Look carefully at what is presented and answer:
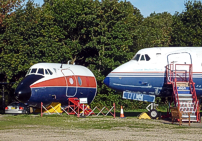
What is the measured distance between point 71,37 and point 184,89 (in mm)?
26266

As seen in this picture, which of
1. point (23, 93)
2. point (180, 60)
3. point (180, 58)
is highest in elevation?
point (180, 58)

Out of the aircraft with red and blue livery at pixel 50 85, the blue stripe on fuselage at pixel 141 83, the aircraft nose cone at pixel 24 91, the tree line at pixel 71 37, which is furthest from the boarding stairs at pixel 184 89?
the tree line at pixel 71 37

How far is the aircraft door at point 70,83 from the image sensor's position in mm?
35506

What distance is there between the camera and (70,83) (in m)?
35.8

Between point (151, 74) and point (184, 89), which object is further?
point (151, 74)

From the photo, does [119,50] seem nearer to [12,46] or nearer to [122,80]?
[12,46]

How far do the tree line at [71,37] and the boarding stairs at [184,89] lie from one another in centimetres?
1738

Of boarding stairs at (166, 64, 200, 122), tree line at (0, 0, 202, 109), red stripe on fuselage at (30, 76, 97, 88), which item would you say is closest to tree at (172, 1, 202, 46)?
tree line at (0, 0, 202, 109)

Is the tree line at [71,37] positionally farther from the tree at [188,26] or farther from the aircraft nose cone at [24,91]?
the aircraft nose cone at [24,91]

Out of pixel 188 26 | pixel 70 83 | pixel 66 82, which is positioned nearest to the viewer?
pixel 66 82

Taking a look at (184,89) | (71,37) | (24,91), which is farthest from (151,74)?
(71,37)

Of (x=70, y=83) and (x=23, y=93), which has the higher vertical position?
(x=70, y=83)

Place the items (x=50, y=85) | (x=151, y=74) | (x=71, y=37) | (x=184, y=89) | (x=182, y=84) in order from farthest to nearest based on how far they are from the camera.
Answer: (x=71, y=37) < (x=50, y=85) < (x=151, y=74) < (x=182, y=84) < (x=184, y=89)

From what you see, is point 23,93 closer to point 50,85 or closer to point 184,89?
point 50,85
